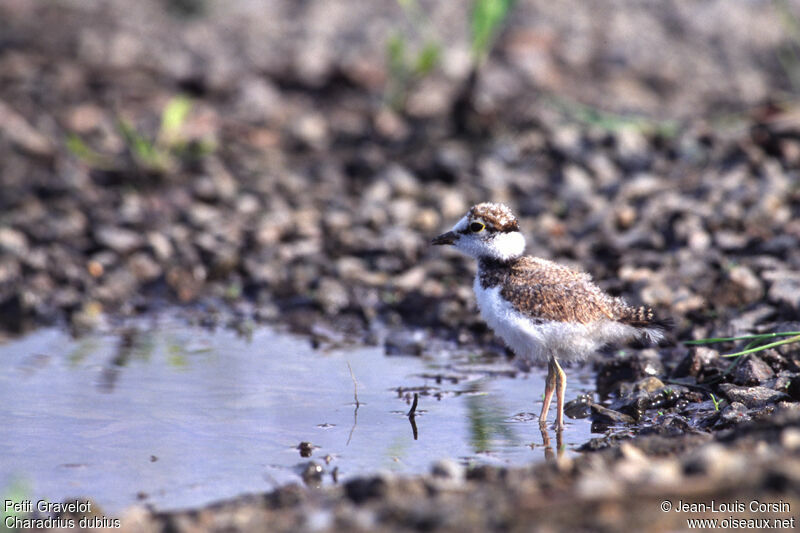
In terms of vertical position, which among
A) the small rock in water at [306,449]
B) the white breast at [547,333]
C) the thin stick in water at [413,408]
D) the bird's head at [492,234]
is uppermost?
the bird's head at [492,234]

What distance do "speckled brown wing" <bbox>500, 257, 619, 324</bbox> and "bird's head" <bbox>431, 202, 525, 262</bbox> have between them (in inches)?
7.8

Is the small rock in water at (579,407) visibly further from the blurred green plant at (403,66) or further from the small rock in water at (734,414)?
the blurred green plant at (403,66)

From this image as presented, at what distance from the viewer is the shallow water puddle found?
4469 millimetres

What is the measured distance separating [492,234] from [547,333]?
75cm

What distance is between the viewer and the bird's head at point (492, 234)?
5.58 m

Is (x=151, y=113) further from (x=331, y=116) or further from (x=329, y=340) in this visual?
(x=329, y=340)

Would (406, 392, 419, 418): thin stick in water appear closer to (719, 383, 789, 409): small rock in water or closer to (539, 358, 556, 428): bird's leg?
(539, 358, 556, 428): bird's leg

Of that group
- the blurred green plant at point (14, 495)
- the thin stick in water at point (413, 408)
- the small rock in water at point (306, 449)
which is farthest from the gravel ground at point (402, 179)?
the blurred green plant at point (14, 495)

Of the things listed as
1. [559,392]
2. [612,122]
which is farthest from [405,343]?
[612,122]

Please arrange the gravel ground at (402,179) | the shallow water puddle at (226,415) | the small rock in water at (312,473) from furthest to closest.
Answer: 1. the gravel ground at (402,179)
2. the shallow water puddle at (226,415)
3. the small rock in water at (312,473)

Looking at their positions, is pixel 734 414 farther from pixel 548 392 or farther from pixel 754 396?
pixel 548 392

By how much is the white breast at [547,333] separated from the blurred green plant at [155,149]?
4852mm

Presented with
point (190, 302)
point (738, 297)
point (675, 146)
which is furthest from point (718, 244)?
point (190, 302)

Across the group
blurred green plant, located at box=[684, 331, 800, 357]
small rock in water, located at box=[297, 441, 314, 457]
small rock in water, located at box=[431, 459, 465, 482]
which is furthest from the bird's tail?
small rock in water, located at box=[297, 441, 314, 457]
